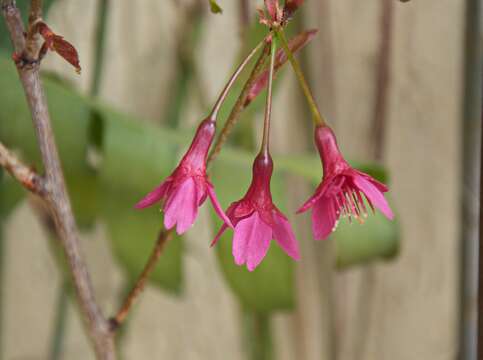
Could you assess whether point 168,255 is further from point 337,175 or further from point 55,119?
point 337,175

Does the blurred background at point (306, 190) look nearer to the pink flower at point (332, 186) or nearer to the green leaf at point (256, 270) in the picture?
the green leaf at point (256, 270)

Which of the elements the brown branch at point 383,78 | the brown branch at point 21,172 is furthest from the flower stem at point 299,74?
the brown branch at point 383,78

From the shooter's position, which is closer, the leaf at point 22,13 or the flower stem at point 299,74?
the flower stem at point 299,74

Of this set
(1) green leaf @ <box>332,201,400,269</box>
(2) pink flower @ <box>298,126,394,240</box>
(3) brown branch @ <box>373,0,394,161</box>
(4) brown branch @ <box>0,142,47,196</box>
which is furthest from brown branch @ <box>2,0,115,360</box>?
(3) brown branch @ <box>373,0,394,161</box>

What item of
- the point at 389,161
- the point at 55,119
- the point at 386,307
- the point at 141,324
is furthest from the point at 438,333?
the point at 55,119

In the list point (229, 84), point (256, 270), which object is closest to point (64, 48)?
point (229, 84)

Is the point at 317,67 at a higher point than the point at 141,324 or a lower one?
higher

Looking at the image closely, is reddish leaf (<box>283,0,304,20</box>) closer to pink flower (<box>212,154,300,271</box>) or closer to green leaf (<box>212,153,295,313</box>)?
pink flower (<box>212,154,300,271</box>)
